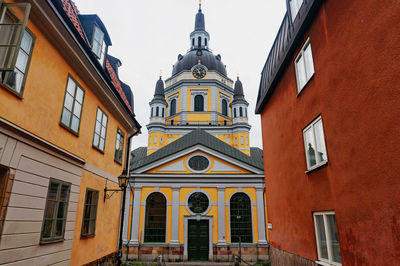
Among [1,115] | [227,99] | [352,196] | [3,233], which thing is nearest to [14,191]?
[3,233]

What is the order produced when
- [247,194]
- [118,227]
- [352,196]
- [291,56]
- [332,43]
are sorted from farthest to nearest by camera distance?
[247,194] → [118,227] → [291,56] → [332,43] → [352,196]

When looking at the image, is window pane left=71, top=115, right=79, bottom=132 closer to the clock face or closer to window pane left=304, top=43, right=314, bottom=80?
window pane left=304, top=43, right=314, bottom=80

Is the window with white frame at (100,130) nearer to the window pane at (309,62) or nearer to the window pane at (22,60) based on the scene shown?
the window pane at (22,60)

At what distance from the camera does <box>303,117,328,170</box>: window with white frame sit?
21.1 feet

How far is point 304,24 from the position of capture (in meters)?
6.89

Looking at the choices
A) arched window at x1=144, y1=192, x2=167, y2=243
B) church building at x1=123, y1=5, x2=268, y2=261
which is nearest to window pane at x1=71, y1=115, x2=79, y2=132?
church building at x1=123, y1=5, x2=268, y2=261

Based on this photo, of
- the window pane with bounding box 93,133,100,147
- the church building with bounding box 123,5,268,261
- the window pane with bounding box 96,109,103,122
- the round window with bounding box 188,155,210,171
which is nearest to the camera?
the window pane with bounding box 93,133,100,147

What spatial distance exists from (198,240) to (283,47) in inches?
603

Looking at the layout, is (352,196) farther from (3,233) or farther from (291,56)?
(3,233)

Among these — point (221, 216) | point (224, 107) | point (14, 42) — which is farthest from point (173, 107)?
point (14, 42)

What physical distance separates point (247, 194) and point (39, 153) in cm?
1670

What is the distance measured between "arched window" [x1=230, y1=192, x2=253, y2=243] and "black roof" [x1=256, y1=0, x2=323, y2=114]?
9867mm

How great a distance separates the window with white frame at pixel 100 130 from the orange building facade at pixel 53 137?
3cm

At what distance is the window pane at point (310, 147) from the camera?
7.00 meters
